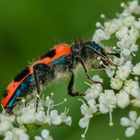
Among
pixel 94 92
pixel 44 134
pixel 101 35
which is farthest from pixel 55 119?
pixel 101 35

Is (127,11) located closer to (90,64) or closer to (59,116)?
(90,64)

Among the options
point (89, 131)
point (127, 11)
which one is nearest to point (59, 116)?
point (89, 131)

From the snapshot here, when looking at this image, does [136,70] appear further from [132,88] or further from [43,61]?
[43,61]

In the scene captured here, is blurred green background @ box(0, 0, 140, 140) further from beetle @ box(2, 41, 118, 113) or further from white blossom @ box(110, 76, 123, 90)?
white blossom @ box(110, 76, 123, 90)

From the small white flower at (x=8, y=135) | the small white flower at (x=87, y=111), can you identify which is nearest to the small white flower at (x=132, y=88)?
the small white flower at (x=87, y=111)

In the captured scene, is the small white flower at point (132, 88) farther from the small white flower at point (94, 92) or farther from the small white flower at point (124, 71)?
the small white flower at point (94, 92)

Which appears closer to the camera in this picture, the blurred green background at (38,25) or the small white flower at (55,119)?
the small white flower at (55,119)
